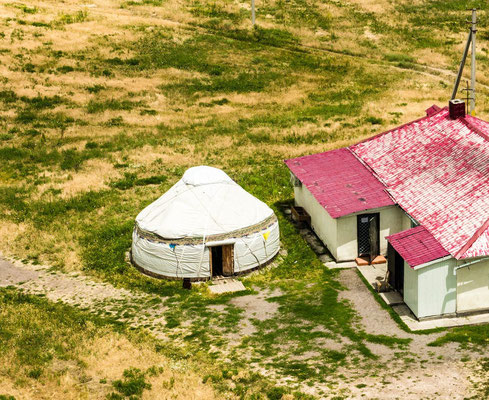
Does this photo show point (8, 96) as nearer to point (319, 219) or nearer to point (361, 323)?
point (319, 219)

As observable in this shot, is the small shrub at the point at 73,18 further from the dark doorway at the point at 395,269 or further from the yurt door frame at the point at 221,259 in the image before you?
the dark doorway at the point at 395,269

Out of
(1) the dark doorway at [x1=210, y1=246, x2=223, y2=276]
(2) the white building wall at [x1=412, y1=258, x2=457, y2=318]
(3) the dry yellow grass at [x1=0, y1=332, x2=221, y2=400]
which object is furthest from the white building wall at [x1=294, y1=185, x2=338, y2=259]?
(3) the dry yellow grass at [x1=0, y1=332, x2=221, y2=400]

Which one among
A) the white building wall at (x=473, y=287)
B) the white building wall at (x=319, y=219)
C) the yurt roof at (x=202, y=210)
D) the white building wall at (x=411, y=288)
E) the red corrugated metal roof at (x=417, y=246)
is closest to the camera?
the red corrugated metal roof at (x=417, y=246)

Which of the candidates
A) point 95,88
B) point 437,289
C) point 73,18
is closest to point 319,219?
point 437,289

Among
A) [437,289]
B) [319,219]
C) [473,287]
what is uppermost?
[437,289]

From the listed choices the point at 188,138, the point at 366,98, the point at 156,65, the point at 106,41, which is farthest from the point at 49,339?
the point at 106,41

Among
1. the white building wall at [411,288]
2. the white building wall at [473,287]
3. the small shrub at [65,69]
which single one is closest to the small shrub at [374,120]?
the small shrub at [65,69]
